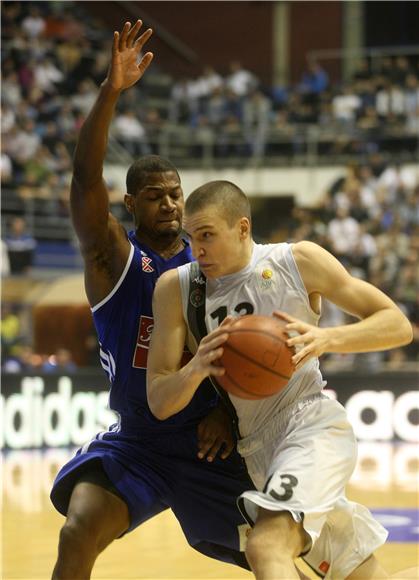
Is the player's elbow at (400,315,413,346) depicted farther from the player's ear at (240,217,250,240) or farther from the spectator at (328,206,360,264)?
the spectator at (328,206,360,264)

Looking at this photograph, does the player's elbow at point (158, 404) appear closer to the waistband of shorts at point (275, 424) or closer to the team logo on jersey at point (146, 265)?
the waistband of shorts at point (275, 424)

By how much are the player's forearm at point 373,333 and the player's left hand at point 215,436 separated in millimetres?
691

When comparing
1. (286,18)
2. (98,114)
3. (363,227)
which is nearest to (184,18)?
(286,18)

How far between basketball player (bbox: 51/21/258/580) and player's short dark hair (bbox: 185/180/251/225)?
61cm

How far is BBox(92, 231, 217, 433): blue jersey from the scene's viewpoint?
4.52 metres

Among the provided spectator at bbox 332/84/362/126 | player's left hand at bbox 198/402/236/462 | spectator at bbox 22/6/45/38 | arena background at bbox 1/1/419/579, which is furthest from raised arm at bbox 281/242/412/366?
spectator at bbox 22/6/45/38

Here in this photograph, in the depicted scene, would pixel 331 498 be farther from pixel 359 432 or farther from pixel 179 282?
pixel 359 432

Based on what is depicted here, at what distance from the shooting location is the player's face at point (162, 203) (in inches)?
180

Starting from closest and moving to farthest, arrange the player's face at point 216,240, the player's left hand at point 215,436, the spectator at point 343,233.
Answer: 1. the player's face at point 216,240
2. the player's left hand at point 215,436
3. the spectator at point 343,233

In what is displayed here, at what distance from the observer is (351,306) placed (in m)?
3.97

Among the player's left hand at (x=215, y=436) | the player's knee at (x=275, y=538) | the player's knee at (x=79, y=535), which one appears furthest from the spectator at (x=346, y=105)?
the player's knee at (x=275, y=538)

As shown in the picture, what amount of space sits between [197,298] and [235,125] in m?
14.8

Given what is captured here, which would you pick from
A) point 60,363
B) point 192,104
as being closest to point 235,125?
point 192,104

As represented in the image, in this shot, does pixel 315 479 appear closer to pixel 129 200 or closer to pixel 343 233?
pixel 129 200
